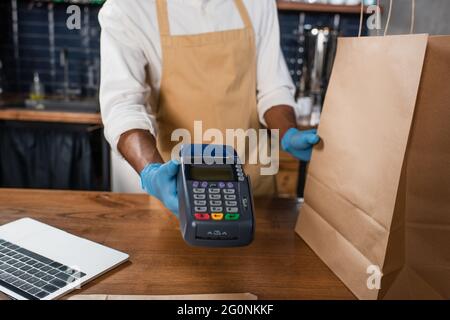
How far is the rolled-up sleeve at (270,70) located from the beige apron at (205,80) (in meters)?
0.05

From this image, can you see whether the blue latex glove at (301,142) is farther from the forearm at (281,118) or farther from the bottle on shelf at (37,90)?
the bottle on shelf at (37,90)

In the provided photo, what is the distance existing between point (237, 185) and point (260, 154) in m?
0.69

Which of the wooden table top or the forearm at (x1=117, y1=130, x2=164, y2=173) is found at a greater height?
the forearm at (x1=117, y1=130, x2=164, y2=173)

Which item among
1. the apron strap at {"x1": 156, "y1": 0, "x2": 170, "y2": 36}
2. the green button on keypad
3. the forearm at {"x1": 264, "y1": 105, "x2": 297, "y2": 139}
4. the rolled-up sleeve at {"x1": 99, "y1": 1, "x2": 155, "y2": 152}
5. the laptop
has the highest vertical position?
the apron strap at {"x1": 156, "y1": 0, "x2": 170, "y2": 36}

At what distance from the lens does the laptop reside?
634 millimetres

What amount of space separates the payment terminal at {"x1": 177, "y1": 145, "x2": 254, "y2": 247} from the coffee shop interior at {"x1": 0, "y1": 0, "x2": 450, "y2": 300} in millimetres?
115

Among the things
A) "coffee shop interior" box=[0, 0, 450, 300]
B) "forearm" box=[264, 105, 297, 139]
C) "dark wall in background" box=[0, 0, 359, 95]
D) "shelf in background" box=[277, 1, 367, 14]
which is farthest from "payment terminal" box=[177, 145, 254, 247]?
"dark wall in background" box=[0, 0, 359, 95]

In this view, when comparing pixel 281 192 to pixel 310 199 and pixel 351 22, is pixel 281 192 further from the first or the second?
pixel 310 199

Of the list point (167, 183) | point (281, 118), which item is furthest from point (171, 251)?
point (281, 118)

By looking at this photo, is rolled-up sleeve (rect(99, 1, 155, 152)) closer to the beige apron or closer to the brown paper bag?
the beige apron

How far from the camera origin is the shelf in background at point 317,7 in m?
2.57

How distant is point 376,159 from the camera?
65cm
